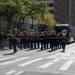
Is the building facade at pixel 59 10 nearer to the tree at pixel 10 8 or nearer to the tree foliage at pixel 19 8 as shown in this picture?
the tree foliage at pixel 19 8

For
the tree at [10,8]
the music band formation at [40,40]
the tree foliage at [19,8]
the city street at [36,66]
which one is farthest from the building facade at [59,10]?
the city street at [36,66]

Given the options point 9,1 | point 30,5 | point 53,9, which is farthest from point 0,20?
point 53,9

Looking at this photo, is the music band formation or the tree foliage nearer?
the music band formation

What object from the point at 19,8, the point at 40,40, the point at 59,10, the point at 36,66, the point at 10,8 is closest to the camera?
the point at 36,66

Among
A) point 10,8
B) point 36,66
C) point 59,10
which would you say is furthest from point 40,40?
point 59,10

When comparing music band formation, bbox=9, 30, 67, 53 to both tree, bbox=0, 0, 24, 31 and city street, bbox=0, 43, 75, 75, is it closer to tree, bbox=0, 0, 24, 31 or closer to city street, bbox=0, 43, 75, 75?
tree, bbox=0, 0, 24, 31

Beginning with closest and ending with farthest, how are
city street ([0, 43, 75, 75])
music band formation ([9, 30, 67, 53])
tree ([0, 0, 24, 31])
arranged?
city street ([0, 43, 75, 75]) < music band formation ([9, 30, 67, 53]) < tree ([0, 0, 24, 31])

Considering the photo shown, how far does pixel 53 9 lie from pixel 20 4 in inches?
3292

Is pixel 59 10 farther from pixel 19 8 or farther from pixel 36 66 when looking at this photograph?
pixel 36 66

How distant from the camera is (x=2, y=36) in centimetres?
3356

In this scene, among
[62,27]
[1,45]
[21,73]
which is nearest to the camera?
[21,73]

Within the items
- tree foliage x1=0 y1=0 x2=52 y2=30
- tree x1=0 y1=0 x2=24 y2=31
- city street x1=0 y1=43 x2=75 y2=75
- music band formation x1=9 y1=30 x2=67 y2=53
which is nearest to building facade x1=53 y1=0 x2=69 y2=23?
tree foliage x1=0 y1=0 x2=52 y2=30

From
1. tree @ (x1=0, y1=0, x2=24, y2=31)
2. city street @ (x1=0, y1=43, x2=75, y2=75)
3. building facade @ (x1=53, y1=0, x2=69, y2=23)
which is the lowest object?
city street @ (x1=0, y1=43, x2=75, y2=75)

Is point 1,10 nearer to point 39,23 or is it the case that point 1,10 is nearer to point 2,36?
point 2,36
